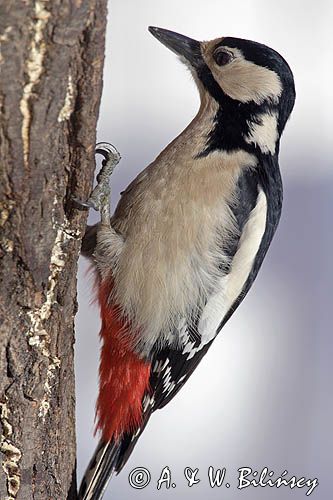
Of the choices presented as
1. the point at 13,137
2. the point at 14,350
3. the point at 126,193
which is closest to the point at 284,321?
the point at 126,193

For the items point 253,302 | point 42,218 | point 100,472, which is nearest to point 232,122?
point 42,218

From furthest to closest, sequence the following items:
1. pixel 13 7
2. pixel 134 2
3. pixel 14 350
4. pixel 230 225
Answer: pixel 134 2
pixel 230 225
pixel 14 350
pixel 13 7

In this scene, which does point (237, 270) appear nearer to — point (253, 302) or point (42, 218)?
point (42, 218)

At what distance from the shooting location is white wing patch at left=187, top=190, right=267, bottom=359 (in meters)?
1.47

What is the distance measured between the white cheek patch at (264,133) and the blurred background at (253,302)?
0.73m

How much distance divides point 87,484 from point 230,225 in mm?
526

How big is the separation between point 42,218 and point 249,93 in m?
0.58

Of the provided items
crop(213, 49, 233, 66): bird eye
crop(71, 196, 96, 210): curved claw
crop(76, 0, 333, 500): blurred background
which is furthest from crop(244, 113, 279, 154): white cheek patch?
crop(76, 0, 333, 500): blurred background

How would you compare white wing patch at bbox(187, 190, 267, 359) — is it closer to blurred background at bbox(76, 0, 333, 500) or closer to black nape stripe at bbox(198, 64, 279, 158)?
black nape stripe at bbox(198, 64, 279, 158)

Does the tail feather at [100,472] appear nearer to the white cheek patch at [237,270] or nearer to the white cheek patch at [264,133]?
the white cheek patch at [237,270]

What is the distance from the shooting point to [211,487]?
2295 mm

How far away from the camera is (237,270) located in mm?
1491

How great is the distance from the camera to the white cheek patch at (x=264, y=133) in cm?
148

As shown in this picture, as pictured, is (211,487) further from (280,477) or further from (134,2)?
(134,2)
